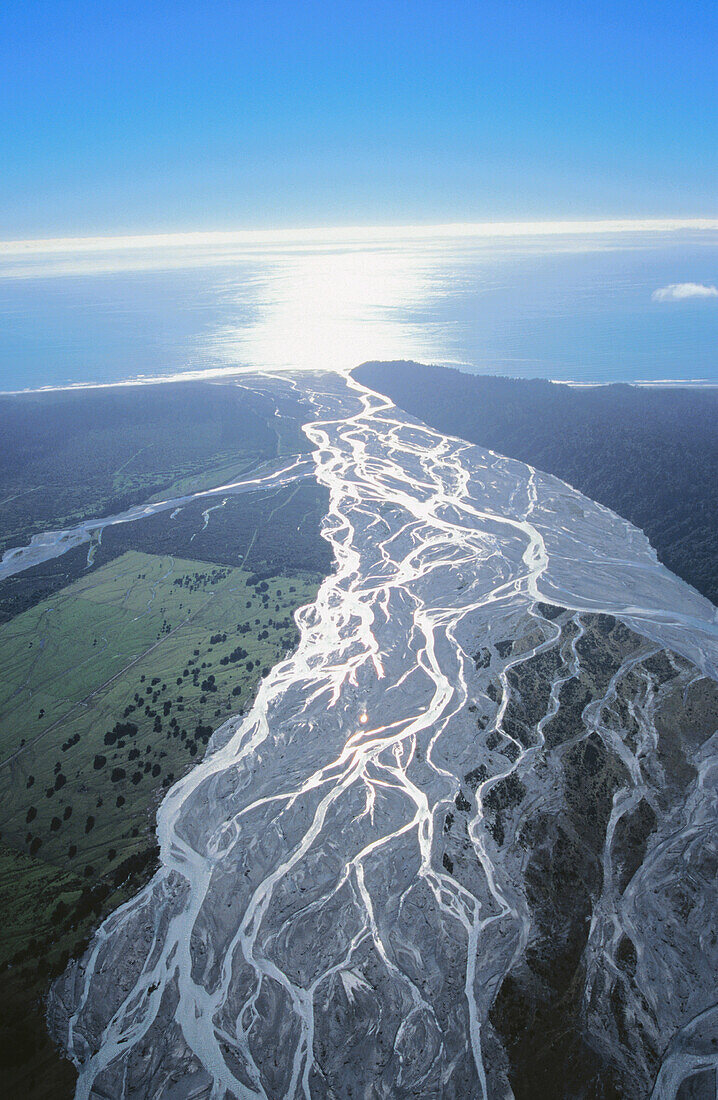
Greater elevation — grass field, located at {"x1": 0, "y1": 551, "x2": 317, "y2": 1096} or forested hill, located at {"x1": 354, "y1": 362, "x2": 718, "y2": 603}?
forested hill, located at {"x1": 354, "y1": 362, "x2": 718, "y2": 603}

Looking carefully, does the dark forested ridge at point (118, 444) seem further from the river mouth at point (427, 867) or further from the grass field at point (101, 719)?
the river mouth at point (427, 867)

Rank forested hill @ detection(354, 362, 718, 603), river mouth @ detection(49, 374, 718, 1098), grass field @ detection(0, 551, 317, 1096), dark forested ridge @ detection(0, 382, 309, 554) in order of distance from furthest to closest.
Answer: dark forested ridge @ detection(0, 382, 309, 554), forested hill @ detection(354, 362, 718, 603), grass field @ detection(0, 551, 317, 1096), river mouth @ detection(49, 374, 718, 1098)

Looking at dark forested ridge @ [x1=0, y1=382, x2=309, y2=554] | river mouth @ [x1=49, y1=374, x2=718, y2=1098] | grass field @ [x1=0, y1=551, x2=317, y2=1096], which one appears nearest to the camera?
river mouth @ [x1=49, y1=374, x2=718, y2=1098]

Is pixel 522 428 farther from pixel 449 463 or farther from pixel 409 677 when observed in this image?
pixel 409 677

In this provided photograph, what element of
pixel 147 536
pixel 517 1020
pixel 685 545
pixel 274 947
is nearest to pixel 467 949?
pixel 517 1020

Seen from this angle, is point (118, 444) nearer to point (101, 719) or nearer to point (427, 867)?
point (101, 719)

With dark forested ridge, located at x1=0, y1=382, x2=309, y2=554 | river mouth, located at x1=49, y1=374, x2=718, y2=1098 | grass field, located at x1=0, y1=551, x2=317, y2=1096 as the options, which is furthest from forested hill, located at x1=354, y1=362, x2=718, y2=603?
grass field, located at x1=0, y1=551, x2=317, y2=1096

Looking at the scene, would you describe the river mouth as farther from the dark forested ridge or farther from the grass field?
the dark forested ridge
